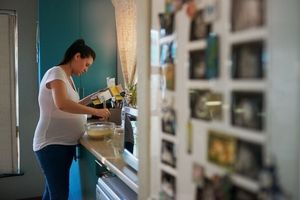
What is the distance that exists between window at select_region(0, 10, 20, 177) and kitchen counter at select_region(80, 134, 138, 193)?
128 centimetres

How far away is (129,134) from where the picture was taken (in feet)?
5.66

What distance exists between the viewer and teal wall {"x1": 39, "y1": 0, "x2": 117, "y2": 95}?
297 centimetres

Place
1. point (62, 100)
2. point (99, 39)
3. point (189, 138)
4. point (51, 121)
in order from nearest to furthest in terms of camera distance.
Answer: point (189, 138), point (62, 100), point (51, 121), point (99, 39)

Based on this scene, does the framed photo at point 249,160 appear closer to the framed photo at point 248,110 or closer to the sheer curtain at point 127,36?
Answer: the framed photo at point 248,110

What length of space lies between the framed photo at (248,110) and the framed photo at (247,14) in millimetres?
111

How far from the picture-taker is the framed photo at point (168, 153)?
84cm

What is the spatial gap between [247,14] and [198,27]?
0.15m

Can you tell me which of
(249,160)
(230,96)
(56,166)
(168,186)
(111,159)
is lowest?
(56,166)

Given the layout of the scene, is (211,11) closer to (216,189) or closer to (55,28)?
(216,189)

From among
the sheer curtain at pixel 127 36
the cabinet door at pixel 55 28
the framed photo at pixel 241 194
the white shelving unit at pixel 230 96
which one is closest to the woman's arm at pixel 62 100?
the sheer curtain at pixel 127 36

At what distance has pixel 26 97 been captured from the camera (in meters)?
3.30

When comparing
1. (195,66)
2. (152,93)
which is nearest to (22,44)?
(152,93)

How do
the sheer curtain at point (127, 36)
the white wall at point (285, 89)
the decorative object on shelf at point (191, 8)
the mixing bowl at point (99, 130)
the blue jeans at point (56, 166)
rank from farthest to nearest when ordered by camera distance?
the sheer curtain at point (127, 36)
the mixing bowl at point (99, 130)
the blue jeans at point (56, 166)
the decorative object on shelf at point (191, 8)
the white wall at point (285, 89)

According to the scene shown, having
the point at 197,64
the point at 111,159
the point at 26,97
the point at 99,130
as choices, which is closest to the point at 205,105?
the point at 197,64
